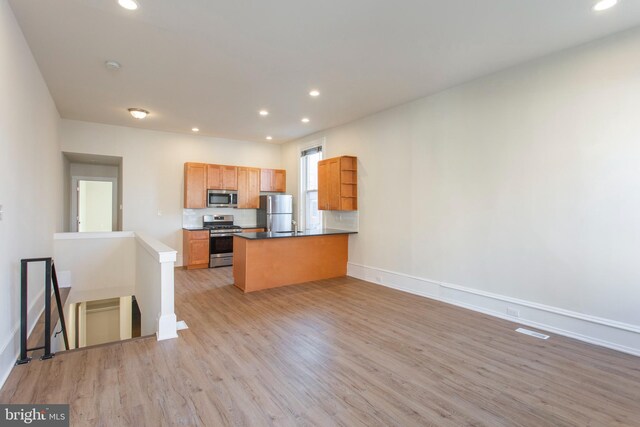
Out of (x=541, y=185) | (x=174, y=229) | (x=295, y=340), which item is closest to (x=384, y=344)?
(x=295, y=340)

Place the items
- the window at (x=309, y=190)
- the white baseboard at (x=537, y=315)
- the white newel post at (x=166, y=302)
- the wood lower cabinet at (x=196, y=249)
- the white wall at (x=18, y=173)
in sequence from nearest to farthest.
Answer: the white wall at (x=18, y=173) → the white baseboard at (x=537, y=315) → the white newel post at (x=166, y=302) → the wood lower cabinet at (x=196, y=249) → the window at (x=309, y=190)

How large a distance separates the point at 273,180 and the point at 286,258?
3.13 m

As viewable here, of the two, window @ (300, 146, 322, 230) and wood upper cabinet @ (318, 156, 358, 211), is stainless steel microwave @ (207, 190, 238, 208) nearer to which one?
window @ (300, 146, 322, 230)

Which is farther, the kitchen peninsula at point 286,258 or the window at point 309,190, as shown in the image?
the window at point 309,190

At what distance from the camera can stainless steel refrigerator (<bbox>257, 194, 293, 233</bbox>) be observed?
7348mm

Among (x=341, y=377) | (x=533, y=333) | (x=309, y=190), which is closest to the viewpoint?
(x=341, y=377)

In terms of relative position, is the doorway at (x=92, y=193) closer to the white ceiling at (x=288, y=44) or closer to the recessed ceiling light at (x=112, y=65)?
the white ceiling at (x=288, y=44)

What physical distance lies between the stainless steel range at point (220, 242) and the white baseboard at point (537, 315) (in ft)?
12.0

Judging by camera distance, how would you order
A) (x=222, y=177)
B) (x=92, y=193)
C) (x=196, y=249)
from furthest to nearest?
(x=92, y=193)
(x=222, y=177)
(x=196, y=249)

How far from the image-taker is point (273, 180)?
788 centimetres

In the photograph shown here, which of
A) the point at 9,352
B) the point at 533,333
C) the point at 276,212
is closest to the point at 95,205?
the point at 276,212

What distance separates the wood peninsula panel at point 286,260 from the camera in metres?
4.91

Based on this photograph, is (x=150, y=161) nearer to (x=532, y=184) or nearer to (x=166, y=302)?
(x=166, y=302)

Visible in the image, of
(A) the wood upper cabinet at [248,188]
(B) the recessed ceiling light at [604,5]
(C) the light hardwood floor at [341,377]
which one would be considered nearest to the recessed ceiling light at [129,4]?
(C) the light hardwood floor at [341,377]
